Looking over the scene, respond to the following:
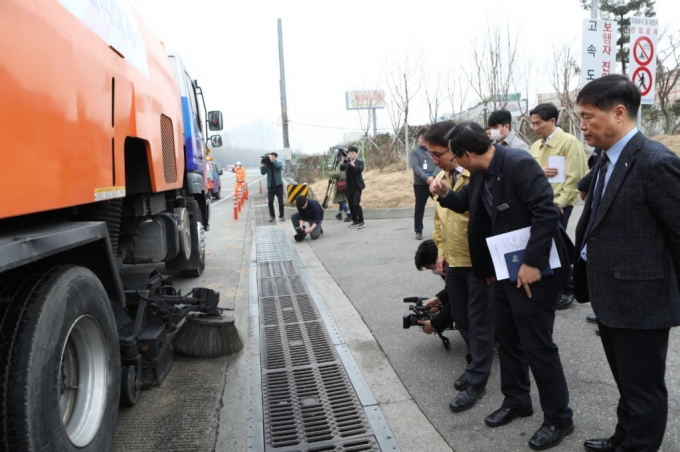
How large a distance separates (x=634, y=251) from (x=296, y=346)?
2.90 meters

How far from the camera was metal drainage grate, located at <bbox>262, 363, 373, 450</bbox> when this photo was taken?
9.89 ft

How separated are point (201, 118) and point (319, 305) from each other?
3833mm

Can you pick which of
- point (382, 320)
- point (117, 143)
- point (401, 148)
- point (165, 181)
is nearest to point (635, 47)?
point (382, 320)

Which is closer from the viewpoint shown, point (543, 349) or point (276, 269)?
point (543, 349)

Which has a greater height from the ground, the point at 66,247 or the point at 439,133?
the point at 439,133

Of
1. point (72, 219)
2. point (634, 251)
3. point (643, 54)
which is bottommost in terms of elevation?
point (634, 251)

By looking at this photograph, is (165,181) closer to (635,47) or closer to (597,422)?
(597,422)

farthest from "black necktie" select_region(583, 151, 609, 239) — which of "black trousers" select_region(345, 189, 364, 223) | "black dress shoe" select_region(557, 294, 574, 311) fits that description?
"black trousers" select_region(345, 189, 364, 223)

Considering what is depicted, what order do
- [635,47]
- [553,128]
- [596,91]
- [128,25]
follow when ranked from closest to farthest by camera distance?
[596,91], [128,25], [553,128], [635,47]

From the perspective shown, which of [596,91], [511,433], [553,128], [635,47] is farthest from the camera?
[635,47]

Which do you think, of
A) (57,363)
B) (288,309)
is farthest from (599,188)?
(288,309)

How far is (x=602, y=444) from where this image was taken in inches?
104

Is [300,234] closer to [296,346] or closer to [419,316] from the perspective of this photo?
[296,346]

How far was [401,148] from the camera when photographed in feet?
74.6
